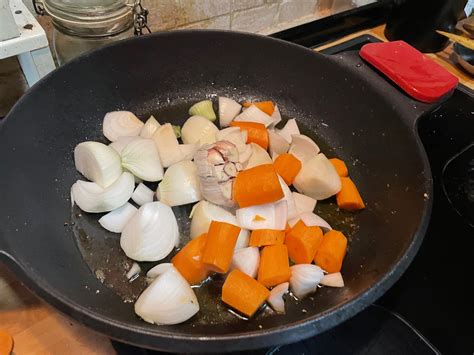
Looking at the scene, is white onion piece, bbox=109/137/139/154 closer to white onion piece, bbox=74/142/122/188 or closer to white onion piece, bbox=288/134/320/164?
white onion piece, bbox=74/142/122/188

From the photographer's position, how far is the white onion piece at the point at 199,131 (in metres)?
0.78

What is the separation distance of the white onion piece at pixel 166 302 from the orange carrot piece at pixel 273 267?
107mm

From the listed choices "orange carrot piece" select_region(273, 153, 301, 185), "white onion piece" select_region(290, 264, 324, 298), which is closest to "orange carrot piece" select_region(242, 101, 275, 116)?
"orange carrot piece" select_region(273, 153, 301, 185)

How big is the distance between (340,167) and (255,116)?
18cm

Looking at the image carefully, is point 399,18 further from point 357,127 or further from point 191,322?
point 191,322

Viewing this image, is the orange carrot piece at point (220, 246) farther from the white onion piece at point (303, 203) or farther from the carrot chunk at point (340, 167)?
the carrot chunk at point (340, 167)

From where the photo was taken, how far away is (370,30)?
3.67ft

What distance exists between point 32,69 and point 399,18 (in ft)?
2.80

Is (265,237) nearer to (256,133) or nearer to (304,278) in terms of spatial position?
(304,278)

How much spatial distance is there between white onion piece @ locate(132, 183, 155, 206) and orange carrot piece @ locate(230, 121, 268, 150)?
204 mm

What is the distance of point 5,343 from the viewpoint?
545 mm

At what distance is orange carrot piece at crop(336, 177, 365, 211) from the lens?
0.71 meters

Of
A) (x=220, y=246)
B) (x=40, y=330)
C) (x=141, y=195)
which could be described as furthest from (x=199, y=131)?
(x=40, y=330)

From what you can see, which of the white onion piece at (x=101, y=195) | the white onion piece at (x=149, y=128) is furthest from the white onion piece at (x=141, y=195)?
the white onion piece at (x=149, y=128)
